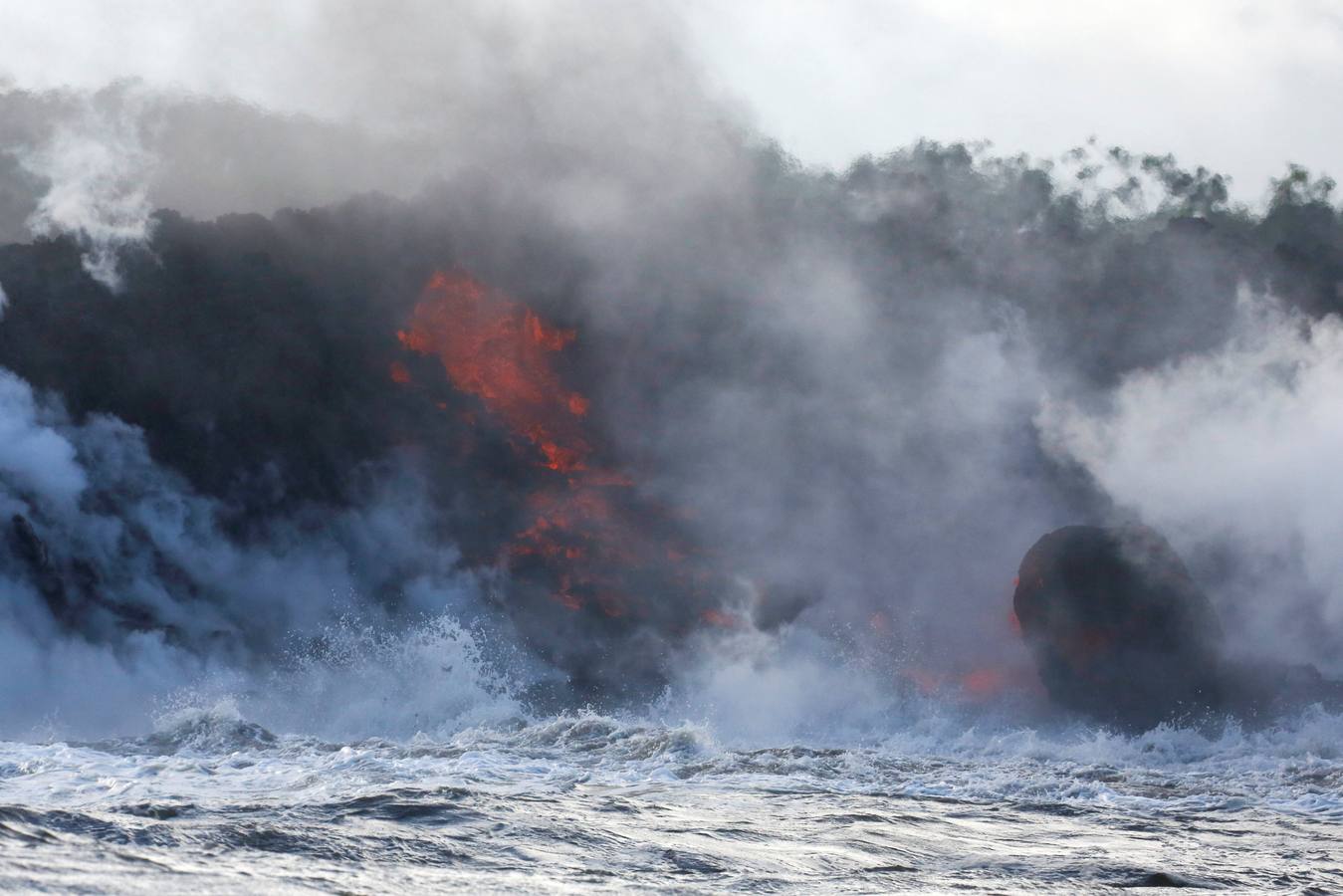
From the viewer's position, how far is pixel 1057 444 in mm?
24625

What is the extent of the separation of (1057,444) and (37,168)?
22057 millimetres

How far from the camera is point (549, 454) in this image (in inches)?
987

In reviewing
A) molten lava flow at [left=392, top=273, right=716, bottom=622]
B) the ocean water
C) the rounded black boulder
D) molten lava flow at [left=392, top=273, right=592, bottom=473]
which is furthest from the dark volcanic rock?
molten lava flow at [left=392, top=273, right=592, bottom=473]

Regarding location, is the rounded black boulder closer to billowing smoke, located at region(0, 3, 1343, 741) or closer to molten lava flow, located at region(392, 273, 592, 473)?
billowing smoke, located at region(0, 3, 1343, 741)

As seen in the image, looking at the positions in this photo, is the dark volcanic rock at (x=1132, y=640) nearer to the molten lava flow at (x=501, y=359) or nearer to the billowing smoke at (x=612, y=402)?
the billowing smoke at (x=612, y=402)

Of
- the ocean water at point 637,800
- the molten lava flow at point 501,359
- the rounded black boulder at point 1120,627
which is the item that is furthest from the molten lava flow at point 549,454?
the rounded black boulder at point 1120,627

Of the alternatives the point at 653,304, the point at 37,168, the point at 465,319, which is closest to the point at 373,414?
the point at 465,319

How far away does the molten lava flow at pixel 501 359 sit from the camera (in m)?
25.1

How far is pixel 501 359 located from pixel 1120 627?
13458mm

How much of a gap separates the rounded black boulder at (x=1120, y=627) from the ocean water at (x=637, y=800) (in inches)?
48.7

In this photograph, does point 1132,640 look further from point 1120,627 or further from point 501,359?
point 501,359

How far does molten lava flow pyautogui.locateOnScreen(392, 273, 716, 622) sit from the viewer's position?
2445 cm

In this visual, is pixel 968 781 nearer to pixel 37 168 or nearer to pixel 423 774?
pixel 423 774

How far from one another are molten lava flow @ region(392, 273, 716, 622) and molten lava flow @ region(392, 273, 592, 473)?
0.07 feet
